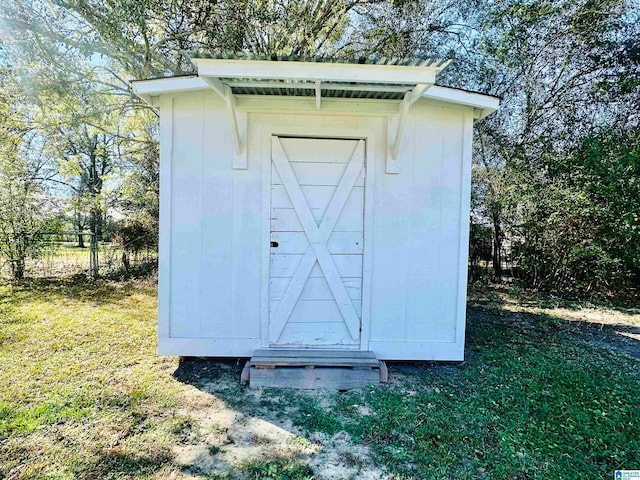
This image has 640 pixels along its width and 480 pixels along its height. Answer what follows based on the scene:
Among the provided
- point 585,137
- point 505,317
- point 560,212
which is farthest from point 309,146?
point 585,137

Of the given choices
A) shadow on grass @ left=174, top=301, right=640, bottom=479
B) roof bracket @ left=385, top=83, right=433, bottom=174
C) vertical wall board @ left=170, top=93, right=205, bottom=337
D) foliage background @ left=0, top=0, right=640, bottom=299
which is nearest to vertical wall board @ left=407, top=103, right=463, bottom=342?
roof bracket @ left=385, top=83, right=433, bottom=174

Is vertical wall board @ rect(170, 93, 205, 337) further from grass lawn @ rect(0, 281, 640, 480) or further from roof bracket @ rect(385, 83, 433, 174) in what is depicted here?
roof bracket @ rect(385, 83, 433, 174)

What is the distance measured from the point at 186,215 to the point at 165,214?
0.58ft

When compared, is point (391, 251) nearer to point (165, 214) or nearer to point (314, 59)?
point (314, 59)

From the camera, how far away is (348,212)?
128 inches

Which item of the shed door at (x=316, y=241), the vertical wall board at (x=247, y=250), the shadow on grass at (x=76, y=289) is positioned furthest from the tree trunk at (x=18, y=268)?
the shed door at (x=316, y=241)

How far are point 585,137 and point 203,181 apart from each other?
6.55 m

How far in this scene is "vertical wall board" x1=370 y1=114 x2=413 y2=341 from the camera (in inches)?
127

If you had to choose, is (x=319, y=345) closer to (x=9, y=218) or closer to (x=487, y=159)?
(x=487, y=159)

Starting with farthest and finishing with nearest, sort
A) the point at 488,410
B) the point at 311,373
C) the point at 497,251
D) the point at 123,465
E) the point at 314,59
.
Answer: the point at 497,251 < the point at 311,373 < the point at 488,410 < the point at 314,59 < the point at 123,465

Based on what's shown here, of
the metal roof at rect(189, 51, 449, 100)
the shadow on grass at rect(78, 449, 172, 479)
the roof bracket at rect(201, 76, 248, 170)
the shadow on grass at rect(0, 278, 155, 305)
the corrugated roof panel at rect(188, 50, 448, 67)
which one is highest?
the corrugated roof panel at rect(188, 50, 448, 67)

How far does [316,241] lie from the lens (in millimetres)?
Result: 3205

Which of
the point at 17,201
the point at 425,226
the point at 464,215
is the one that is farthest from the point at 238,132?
the point at 17,201

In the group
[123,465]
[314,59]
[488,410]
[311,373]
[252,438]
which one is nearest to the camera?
[123,465]
